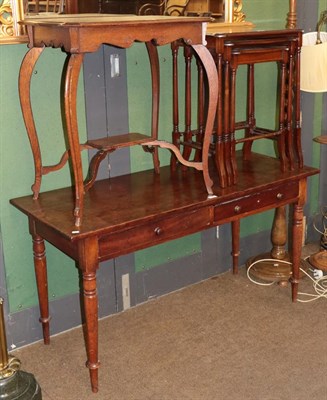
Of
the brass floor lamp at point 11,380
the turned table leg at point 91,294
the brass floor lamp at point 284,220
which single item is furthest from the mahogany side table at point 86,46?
the brass floor lamp at point 284,220

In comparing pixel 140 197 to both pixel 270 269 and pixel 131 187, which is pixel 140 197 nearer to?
pixel 131 187

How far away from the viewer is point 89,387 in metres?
2.73

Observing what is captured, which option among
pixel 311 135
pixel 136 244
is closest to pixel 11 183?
pixel 136 244

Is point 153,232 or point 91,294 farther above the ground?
point 153,232

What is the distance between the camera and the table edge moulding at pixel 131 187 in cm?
242

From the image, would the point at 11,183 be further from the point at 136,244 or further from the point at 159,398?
the point at 159,398

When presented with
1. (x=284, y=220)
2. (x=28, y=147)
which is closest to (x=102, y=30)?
(x=28, y=147)

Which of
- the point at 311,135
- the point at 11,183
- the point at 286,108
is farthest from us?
the point at 311,135

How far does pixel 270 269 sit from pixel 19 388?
6.30 feet


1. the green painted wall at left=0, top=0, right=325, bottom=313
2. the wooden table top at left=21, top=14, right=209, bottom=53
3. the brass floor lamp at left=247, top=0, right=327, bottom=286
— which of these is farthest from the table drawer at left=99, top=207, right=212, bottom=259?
the brass floor lamp at left=247, top=0, right=327, bottom=286

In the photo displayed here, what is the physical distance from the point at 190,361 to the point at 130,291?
2.00 ft

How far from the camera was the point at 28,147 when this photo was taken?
2838 mm

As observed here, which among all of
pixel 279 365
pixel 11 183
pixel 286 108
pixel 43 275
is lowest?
pixel 279 365

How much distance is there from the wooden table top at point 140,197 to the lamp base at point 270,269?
2.32 feet
